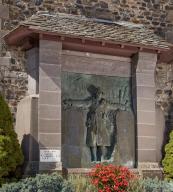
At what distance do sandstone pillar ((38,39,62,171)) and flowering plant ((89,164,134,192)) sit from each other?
5.29 ft

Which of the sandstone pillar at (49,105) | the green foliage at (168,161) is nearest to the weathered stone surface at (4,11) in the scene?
the sandstone pillar at (49,105)

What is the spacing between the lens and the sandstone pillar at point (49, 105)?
397 inches

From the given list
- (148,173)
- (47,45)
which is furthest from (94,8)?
(148,173)

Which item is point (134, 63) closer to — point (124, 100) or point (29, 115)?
point (124, 100)

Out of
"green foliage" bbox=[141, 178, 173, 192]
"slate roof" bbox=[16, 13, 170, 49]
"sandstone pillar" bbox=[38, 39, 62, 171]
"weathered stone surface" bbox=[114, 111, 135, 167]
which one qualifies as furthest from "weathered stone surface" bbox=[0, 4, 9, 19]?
"green foliage" bbox=[141, 178, 173, 192]

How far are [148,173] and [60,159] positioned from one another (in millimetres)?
2068

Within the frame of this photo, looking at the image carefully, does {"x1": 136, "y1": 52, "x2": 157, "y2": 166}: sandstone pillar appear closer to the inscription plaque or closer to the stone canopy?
the stone canopy

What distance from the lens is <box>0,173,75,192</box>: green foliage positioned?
8336mm

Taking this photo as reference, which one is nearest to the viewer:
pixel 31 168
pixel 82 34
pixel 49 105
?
pixel 31 168

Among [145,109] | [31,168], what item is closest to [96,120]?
[145,109]

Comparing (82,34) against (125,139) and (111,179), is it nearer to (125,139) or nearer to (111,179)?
(125,139)

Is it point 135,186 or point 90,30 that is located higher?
point 90,30

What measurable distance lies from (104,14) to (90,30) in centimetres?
384

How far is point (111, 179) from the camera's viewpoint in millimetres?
8578
